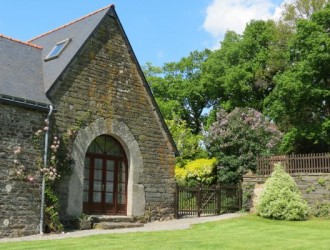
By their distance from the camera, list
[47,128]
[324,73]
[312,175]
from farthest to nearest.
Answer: [324,73] → [312,175] → [47,128]

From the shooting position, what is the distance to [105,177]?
52.5 feet

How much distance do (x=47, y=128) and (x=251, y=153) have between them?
13.4m

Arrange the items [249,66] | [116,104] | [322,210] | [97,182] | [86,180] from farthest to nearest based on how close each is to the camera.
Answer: [249,66] → [322,210] → [116,104] → [97,182] → [86,180]

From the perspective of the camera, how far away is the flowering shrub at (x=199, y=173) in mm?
25750

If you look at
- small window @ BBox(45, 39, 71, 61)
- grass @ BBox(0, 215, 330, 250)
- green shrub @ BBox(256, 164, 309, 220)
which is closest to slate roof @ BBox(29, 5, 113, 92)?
small window @ BBox(45, 39, 71, 61)

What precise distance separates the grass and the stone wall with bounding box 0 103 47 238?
1.75 meters

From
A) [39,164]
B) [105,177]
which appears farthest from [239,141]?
[39,164]

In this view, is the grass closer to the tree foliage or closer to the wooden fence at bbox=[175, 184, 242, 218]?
the wooden fence at bbox=[175, 184, 242, 218]

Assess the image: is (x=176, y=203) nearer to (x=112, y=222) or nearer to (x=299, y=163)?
(x=112, y=222)

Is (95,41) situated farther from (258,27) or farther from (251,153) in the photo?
(258,27)

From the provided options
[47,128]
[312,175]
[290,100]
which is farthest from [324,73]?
[47,128]

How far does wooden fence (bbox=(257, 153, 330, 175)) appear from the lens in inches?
742

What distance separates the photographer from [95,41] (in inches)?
624

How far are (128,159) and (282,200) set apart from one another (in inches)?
240
